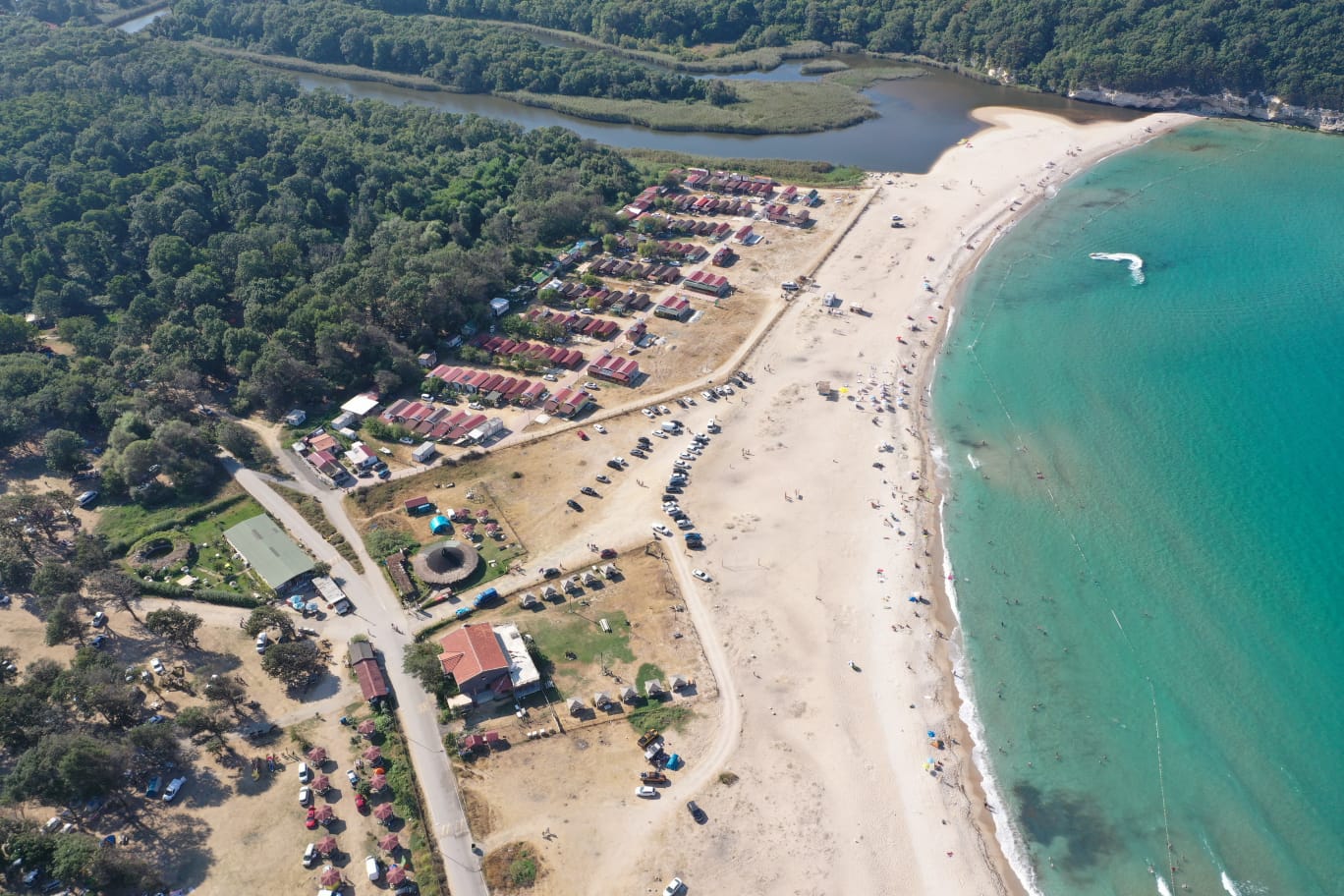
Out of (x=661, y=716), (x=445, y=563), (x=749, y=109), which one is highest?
(x=749, y=109)

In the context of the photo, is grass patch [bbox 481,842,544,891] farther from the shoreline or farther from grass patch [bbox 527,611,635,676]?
the shoreline

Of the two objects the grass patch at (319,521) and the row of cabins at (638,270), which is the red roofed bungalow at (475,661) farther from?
the row of cabins at (638,270)

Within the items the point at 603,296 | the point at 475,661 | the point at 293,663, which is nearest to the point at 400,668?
the point at 475,661

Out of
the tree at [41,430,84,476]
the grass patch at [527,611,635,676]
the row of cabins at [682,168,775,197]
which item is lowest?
the grass patch at [527,611,635,676]

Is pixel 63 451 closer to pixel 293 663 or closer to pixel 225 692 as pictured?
pixel 225 692

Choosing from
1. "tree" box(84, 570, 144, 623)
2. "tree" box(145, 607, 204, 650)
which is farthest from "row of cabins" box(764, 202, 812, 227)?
"tree" box(84, 570, 144, 623)

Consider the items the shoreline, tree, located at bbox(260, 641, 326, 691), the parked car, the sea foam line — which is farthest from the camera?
tree, located at bbox(260, 641, 326, 691)

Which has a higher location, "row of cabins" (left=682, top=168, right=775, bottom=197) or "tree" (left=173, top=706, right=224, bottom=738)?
"row of cabins" (left=682, top=168, right=775, bottom=197)

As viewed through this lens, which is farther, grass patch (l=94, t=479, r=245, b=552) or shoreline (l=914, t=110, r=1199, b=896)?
grass patch (l=94, t=479, r=245, b=552)
